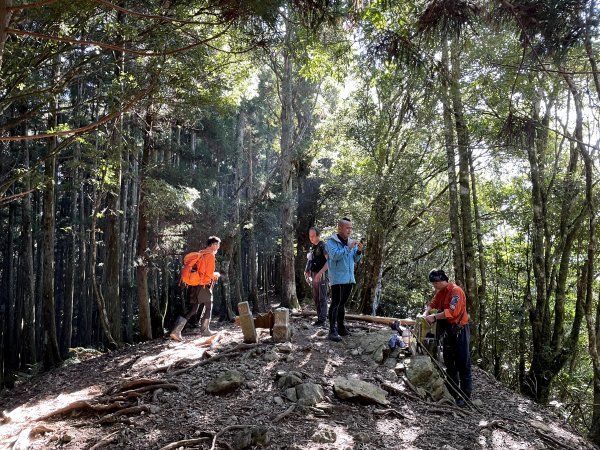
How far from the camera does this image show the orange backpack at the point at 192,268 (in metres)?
7.79

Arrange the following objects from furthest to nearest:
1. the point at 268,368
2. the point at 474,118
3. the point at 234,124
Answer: the point at 234,124 < the point at 474,118 < the point at 268,368

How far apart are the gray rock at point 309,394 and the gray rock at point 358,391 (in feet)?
0.69

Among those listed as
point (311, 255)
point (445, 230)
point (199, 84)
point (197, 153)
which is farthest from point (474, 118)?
point (197, 153)

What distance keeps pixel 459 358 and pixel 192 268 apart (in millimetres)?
4406

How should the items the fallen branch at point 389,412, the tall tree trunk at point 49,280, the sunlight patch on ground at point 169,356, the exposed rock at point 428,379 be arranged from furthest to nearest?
the tall tree trunk at point 49,280 → the sunlight patch on ground at point 169,356 → the exposed rock at point 428,379 → the fallen branch at point 389,412

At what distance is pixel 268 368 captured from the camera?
570cm

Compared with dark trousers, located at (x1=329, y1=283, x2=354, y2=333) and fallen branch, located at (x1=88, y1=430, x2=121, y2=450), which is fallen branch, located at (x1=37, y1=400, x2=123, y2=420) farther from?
dark trousers, located at (x1=329, y1=283, x2=354, y2=333)

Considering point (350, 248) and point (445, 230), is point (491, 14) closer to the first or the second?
point (350, 248)

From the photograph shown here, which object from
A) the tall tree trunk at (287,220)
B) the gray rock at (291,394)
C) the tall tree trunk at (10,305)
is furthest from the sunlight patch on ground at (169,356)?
the tall tree trunk at (10,305)

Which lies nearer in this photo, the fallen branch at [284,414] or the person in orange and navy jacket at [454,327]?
the fallen branch at [284,414]

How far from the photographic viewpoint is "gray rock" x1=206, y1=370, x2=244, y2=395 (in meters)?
5.06

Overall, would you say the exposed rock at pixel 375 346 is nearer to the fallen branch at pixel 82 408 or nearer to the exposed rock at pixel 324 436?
the exposed rock at pixel 324 436

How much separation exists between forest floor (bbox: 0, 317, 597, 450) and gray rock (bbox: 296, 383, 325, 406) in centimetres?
11

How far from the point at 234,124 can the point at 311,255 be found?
18.6 meters
